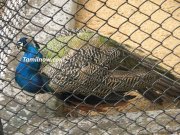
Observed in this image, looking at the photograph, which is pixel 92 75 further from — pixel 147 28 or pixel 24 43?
pixel 147 28

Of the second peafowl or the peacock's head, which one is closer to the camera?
the peacock's head

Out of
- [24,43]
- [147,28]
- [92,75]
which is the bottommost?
[147,28]

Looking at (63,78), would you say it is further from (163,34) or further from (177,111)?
(163,34)

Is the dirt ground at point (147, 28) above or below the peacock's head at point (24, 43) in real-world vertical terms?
below

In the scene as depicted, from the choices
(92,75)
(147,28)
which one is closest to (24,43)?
(92,75)

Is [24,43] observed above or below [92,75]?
above

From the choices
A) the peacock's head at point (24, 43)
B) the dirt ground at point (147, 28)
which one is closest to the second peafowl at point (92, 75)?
the peacock's head at point (24, 43)

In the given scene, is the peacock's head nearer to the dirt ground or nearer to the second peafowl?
the second peafowl

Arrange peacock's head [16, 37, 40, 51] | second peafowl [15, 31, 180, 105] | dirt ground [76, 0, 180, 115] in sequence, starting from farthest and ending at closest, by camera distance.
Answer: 1. dirt ground [76, 0, 180, 115]
2. second peafowl [15, 31, 180, 105]
3. peacock's head [16, 37, 40, 51]

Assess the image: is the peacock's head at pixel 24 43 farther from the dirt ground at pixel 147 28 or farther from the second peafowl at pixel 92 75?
the dirt ground at pixel 147 28

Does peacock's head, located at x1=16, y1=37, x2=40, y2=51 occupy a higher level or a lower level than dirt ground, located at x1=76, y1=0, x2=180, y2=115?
higher

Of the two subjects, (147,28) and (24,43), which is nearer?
(24,43)

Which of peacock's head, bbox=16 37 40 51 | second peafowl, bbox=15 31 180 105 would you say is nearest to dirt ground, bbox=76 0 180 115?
second peafowl, bbox=15 31 180 105

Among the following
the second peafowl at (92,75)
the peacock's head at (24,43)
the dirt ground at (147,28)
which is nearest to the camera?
the peacock's head at (24,43)
